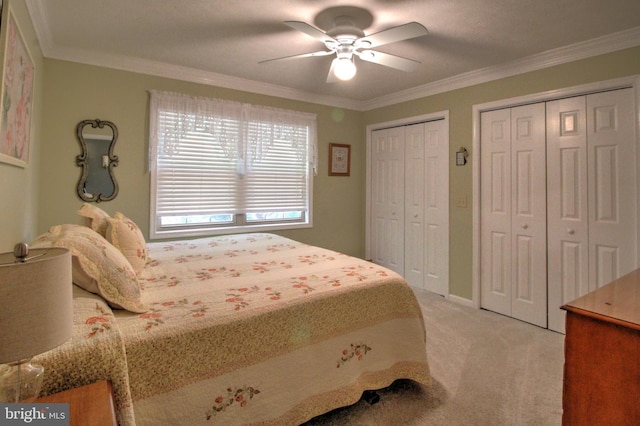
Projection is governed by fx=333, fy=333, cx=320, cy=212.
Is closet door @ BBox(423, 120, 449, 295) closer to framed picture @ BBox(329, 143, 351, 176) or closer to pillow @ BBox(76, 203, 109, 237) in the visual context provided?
framed picture @ BBox(329, 143, 351, 176)

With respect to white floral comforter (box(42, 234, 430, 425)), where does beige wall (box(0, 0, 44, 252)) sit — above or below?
above

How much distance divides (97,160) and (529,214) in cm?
402

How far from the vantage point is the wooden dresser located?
42.1 inches

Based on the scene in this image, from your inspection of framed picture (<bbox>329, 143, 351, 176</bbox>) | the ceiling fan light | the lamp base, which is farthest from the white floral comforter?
framed picture (<bbox>329, 143, 351, 176</bbox>)

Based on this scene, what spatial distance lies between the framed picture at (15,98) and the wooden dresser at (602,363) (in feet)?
8.18

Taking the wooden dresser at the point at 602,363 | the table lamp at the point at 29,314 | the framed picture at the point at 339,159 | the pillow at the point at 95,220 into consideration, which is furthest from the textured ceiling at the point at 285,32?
the table lamp at the point at 29,314

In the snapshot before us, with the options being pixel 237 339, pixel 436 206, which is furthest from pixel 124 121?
pixel 436 206

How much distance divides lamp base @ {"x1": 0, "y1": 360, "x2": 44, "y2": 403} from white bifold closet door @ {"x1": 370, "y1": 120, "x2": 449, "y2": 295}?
143 inches

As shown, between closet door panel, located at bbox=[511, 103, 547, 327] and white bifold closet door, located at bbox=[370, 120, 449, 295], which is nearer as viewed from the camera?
closet door panel, located at bbox=[511, 103, 547, 327]

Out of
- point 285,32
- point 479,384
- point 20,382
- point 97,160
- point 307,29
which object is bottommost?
point 479,384

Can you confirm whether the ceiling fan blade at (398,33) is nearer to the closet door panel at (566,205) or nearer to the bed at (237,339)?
the bed at (237,339)

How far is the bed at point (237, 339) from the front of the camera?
1.16 metres

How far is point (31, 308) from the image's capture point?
692 millimetres

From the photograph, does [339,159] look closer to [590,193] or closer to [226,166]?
[226,166]
